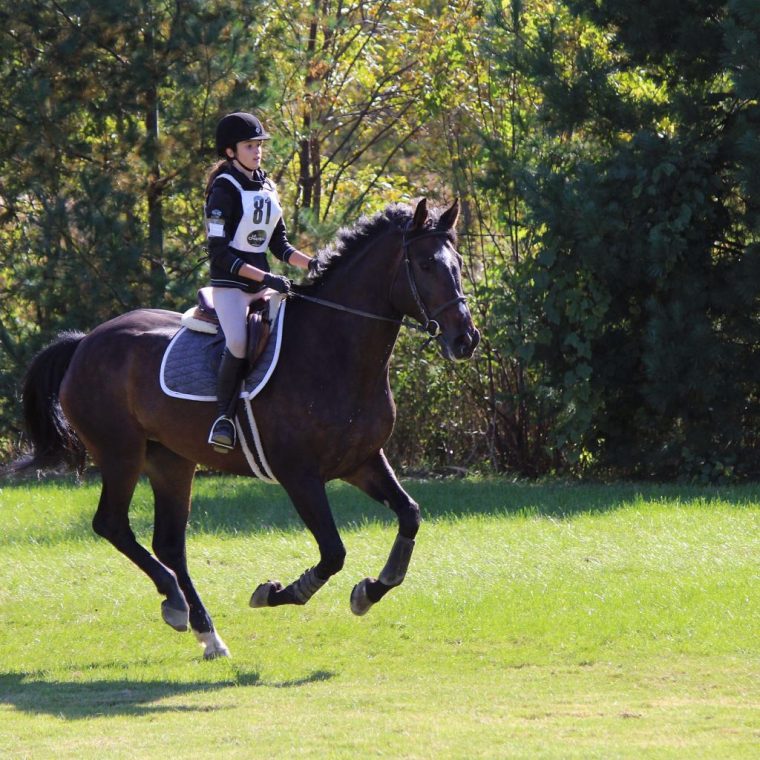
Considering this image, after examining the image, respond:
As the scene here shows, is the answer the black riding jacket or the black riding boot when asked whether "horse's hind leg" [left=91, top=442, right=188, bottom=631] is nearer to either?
the black riding boot

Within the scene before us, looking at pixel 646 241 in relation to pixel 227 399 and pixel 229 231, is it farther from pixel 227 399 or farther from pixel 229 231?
pixel 227 399

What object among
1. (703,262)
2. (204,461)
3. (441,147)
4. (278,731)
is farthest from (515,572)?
(441,147)

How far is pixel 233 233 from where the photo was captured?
8.09 metres

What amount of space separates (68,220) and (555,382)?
6028mm

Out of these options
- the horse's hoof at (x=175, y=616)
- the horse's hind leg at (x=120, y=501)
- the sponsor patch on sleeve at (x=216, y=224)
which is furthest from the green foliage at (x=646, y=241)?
the horse's hoof at (x=175, y=616)

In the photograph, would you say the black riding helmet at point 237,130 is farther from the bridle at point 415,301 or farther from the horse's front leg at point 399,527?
the horse's front leg at point 399,527

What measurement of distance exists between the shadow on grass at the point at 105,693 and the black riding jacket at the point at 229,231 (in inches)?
93.8

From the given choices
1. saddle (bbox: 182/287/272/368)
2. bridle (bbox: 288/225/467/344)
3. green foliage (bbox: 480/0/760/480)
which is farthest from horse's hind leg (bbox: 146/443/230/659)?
green foliage (bbox: 480/0/760/480)

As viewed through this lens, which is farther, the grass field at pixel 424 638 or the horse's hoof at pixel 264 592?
the horse's hoof at pixel 264 592

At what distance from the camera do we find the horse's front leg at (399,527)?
7.95m

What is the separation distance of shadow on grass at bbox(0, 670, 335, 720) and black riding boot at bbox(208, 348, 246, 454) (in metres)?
1.41

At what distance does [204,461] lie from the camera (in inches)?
336

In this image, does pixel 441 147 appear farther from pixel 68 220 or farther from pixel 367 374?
pixel 367 374

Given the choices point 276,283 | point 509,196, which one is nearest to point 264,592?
point 276,283
